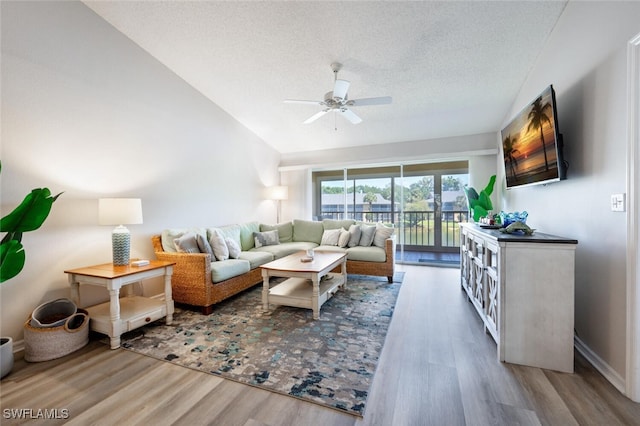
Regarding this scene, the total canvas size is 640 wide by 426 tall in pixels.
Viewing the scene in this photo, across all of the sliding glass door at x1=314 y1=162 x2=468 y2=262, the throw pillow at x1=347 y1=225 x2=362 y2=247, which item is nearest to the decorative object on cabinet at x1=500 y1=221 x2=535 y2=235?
the throw pillow at x1=347 y1=225 x2=362 y2=247

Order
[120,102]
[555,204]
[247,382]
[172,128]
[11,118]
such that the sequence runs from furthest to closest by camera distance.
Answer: [172,128]
[120,102]
[555,204]
[11,118]
[247,382]

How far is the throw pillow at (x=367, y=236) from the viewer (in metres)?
4.42

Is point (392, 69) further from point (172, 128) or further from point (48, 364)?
point (48, 364)

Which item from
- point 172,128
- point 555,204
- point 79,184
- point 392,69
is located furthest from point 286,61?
point 555,204

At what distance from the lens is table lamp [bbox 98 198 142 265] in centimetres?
246

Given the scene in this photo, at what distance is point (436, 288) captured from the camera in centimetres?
366

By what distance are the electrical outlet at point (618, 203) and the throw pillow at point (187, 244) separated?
3751 mm

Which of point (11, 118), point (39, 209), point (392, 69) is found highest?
point (392, 69)

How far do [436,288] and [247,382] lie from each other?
285 centimetres

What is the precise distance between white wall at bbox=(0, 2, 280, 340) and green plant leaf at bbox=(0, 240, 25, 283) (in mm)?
648

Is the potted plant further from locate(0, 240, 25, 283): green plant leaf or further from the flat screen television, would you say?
the flat screen television

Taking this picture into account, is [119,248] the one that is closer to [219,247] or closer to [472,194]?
[219,247]

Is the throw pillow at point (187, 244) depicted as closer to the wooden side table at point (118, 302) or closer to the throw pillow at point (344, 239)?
the wooden side table at point (118, 302)

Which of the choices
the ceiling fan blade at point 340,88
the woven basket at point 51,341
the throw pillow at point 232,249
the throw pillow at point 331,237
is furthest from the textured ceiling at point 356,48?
the woven basket at point 51,341
